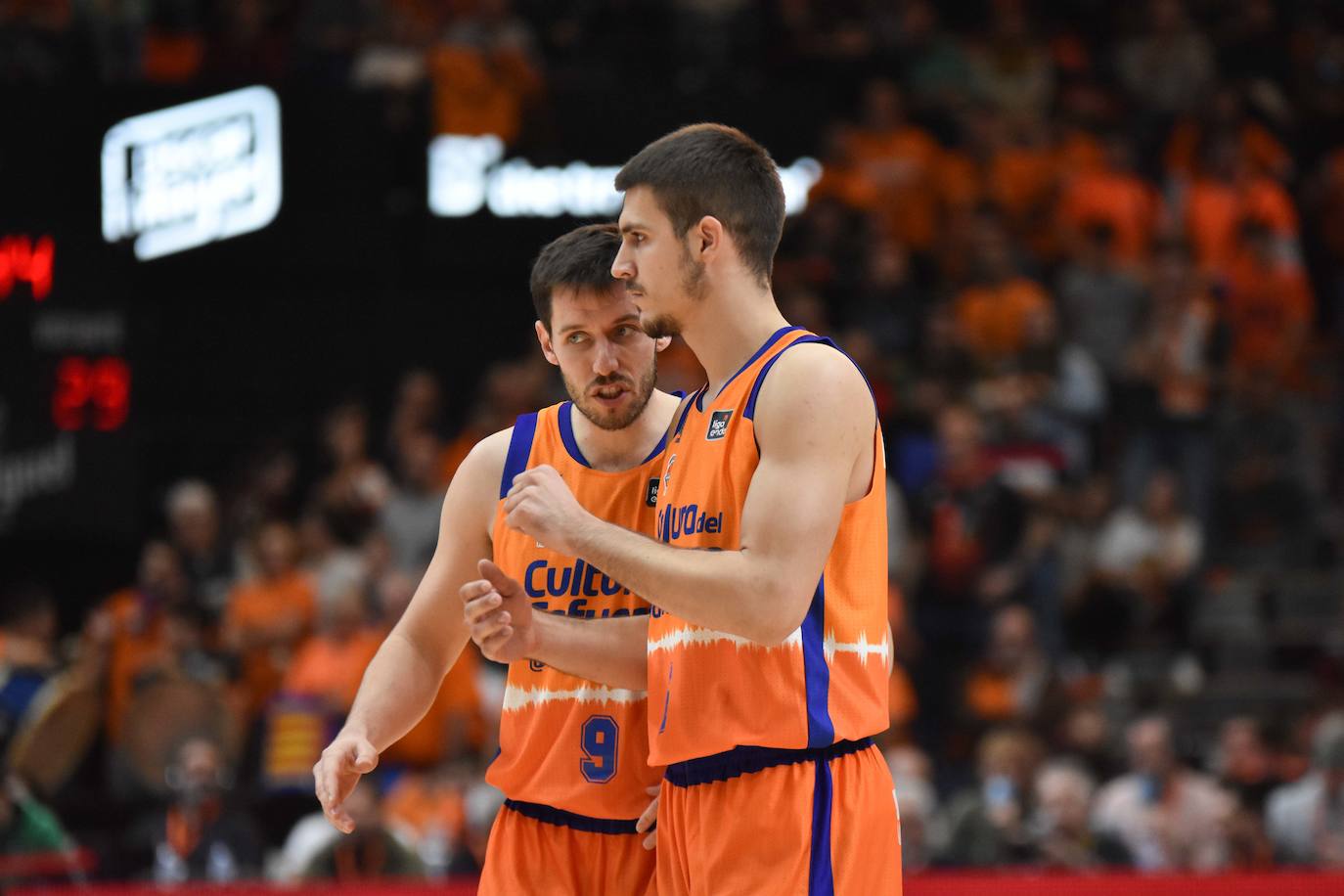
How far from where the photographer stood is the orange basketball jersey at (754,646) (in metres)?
3.94

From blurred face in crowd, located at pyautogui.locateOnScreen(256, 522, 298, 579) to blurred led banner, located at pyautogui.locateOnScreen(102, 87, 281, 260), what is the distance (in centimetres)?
195

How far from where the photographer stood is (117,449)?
38.1 ft

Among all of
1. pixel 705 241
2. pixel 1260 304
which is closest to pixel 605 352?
pixel 705 241

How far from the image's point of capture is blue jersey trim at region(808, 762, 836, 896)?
393 cm

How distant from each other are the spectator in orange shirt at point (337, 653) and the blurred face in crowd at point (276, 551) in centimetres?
84

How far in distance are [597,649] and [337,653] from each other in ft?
23.5

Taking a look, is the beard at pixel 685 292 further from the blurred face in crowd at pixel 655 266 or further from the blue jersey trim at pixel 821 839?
the blue jersey trim at pixel 821 839

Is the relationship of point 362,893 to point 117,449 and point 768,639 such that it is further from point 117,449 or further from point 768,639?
point 117,449

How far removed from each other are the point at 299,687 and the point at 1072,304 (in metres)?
6.69

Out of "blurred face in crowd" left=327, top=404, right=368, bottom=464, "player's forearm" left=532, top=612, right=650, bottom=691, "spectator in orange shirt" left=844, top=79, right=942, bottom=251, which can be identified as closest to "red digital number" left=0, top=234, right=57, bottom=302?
"blurred face in crowd" left=327, top=404, right=368, bottom=464

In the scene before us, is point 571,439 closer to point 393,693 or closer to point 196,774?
point 393,693

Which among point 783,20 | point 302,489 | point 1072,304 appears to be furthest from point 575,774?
point 783,20

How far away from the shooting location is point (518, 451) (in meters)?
4.79

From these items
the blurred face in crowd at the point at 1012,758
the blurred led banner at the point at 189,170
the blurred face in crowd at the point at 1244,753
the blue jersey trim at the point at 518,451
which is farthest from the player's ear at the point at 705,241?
the blurred led banner at the point at 189,170
